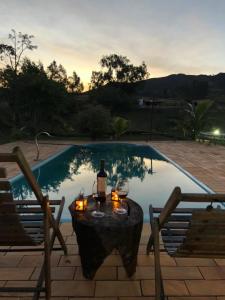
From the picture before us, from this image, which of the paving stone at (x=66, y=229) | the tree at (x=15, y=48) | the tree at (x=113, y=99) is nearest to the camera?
the paving stone at (x=66, y=229)

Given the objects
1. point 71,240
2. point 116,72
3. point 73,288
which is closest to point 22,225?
point 73,288

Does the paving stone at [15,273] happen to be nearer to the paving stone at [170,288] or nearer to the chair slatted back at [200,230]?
the paving stone at [170,288]

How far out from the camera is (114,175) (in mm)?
9383

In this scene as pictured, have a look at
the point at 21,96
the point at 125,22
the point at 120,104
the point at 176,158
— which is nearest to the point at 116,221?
the point at 176,158

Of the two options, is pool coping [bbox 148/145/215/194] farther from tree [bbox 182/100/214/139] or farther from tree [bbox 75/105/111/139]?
tree [bbox 75/105/111/139]

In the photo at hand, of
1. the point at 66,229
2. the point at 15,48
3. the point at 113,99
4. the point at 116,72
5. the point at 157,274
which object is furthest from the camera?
the point at 116,72

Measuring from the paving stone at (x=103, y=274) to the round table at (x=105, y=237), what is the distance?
0.10 meters

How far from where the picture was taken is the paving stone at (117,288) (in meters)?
2.54

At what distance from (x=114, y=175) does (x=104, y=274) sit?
6561mm

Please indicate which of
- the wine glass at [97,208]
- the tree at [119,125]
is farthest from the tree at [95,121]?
the wine glass at [97,208]

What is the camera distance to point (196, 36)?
55.2 feet

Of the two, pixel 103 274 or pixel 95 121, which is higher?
pixel 95 121

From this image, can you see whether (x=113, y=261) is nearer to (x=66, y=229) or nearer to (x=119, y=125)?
(x=66, y=229)

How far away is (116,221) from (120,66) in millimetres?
35359
